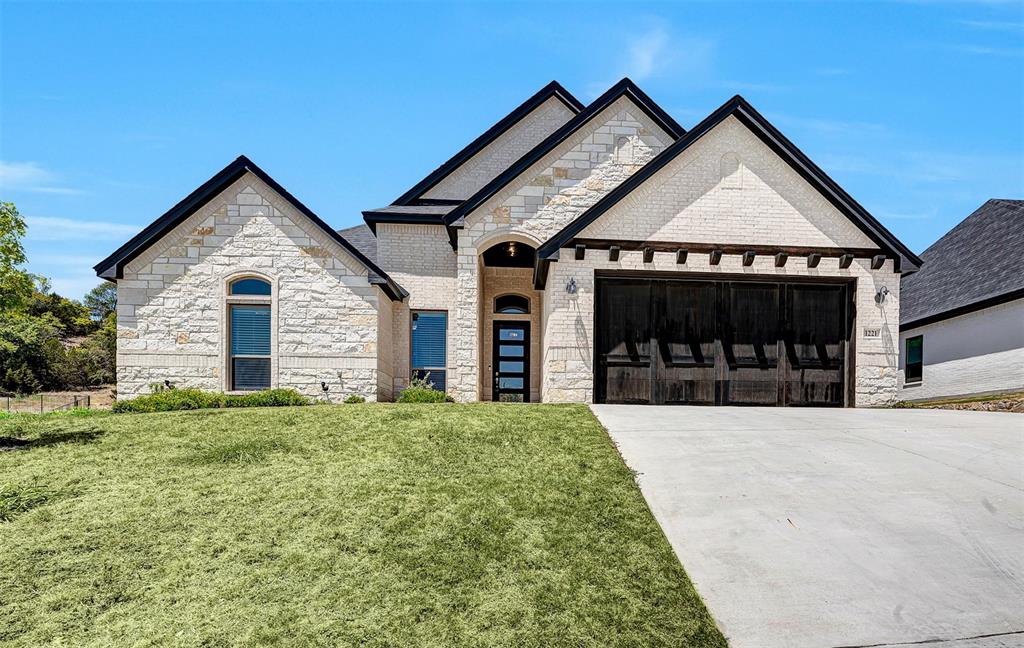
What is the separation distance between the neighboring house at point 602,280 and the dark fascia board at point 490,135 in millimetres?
3603

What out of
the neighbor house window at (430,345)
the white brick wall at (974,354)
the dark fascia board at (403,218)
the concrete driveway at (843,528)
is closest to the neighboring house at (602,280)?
the neighbor house window at (430,345)

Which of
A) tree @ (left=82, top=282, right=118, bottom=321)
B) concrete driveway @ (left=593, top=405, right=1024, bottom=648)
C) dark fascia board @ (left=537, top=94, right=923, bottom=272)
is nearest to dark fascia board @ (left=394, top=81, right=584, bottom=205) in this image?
dark fascia board @ (left=537, top=94, right=923, bottom=272)

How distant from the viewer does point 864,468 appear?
925 cm

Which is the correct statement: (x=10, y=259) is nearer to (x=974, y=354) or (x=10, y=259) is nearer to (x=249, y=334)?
(x=249, y=334)

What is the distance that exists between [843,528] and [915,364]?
20.2m

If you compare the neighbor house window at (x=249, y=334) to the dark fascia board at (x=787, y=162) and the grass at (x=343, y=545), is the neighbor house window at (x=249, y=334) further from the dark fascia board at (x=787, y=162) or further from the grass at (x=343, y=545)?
the dark fascia board at (x=787, y=162)

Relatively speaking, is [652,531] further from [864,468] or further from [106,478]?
[106,478]

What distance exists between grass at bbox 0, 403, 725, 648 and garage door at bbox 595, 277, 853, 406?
5330mm

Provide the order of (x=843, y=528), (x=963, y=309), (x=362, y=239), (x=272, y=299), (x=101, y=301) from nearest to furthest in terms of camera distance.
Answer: (x=843, y=528) → (x=272, y=299) → (x=963, y=309) → (x=362, y=239) → (x=101, y=301)

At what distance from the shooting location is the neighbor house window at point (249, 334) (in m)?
17.1

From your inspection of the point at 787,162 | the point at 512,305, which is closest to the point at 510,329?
the point at 512,305

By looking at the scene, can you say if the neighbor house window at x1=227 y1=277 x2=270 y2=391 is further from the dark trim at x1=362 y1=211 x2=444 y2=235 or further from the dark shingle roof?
the dark shingle roof

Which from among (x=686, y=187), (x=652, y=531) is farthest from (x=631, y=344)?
(x=652, y=531)

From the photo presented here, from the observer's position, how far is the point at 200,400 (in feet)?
51.2
